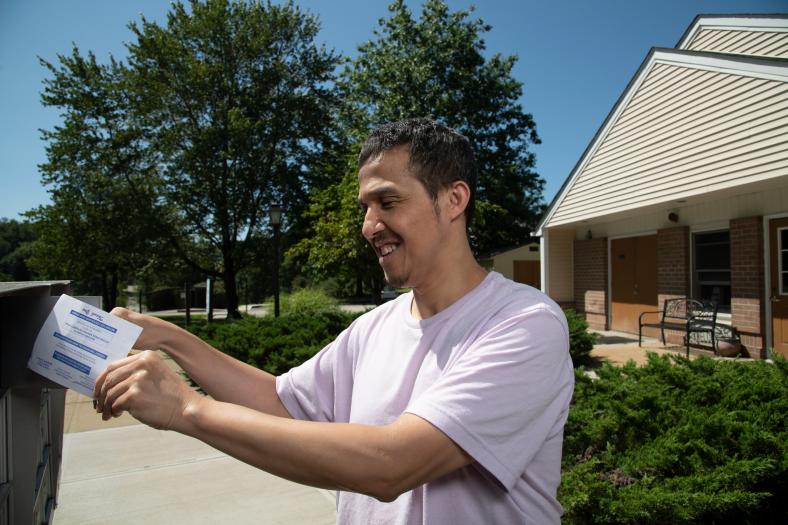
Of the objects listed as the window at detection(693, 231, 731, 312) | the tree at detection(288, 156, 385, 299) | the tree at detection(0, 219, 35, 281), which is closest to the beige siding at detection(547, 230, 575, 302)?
the window at detection(693, 231, 731, 312)

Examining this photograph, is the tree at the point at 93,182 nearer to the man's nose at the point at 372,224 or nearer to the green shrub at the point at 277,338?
the green shrub at the point at 277,338

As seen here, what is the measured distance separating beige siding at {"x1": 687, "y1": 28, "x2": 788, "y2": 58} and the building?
3cm

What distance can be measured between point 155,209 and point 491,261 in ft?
51.3

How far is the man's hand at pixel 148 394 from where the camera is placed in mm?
1066

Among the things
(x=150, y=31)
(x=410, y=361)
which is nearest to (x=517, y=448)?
(x=410, y=361)

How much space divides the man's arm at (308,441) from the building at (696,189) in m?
8.69

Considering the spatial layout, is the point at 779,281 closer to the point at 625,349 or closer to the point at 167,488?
the point at 625,349

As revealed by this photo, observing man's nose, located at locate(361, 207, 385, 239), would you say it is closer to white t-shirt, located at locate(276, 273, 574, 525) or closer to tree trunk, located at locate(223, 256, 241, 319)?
white t-shirt, located at locate(276, 273, 574, 525)

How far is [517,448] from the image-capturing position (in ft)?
3.66

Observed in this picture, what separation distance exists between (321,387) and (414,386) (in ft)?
1.55

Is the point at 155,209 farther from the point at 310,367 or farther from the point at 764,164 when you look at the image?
the point at 310,367

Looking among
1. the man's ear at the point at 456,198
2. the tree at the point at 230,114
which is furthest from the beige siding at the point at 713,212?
the tree at the point at 230,114

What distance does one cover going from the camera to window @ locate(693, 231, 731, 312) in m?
10.2

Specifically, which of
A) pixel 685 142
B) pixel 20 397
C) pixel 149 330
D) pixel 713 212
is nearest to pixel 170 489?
pixel 20 397
